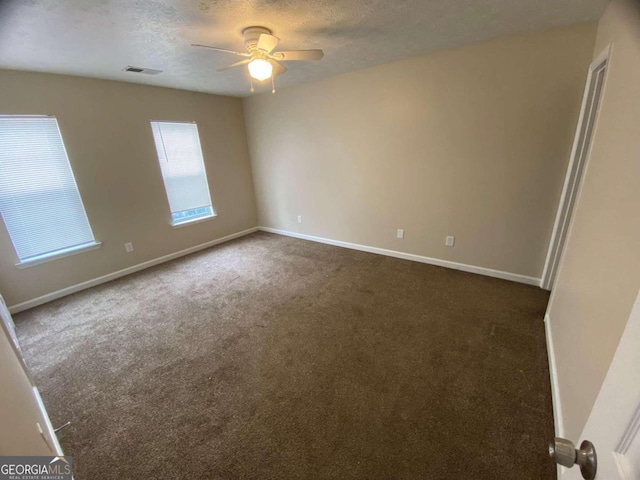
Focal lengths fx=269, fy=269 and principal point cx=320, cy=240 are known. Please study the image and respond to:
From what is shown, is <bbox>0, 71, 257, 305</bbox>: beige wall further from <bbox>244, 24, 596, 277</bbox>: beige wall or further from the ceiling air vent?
<bbox>244, 24, 596, 277</bbox>: beige wall

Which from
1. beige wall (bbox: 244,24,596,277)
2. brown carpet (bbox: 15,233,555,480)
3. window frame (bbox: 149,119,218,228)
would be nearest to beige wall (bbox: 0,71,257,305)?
window frame (bbox: 149,119,218,228)

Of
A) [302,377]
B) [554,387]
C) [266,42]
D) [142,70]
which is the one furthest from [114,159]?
[554,387]

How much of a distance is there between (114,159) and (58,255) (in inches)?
50.6

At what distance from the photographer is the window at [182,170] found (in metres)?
3.82

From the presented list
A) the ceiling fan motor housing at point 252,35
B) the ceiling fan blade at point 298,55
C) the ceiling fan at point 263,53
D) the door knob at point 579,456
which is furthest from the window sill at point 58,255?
the door knob at point 579,456

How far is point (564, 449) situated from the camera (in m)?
0.52

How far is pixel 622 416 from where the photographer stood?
17.2 inches

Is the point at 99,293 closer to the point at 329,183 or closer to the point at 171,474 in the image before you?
the point at 171,474

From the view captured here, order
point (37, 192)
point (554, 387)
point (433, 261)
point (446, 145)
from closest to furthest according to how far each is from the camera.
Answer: point (554, 387) < point (37, 192) < point (446, 145) < point (433, 261)

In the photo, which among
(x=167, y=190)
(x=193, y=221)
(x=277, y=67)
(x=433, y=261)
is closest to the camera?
(x=277, y=67)

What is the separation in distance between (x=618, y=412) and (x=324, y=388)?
1.58 meters

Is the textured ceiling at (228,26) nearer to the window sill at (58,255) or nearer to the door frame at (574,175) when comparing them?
the door frame at (574,175)

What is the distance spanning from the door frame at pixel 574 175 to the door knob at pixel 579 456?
2.10 m

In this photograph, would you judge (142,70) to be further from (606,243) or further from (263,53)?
(606,243)
